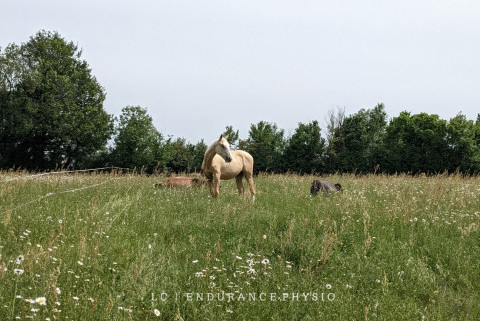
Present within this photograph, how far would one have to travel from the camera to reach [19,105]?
36.2m

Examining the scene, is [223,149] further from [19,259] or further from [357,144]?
[357,144]

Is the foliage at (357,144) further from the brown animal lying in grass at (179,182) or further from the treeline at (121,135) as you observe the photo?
the brown animal lying in grass at (179,182)

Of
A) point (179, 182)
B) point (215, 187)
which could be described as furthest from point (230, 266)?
point (179, 182)

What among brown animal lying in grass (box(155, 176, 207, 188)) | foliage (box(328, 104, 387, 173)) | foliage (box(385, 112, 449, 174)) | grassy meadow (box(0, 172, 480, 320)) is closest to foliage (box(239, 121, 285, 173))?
foliage (box(328, 104, 387, 173))

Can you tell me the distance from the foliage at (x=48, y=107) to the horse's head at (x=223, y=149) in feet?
103

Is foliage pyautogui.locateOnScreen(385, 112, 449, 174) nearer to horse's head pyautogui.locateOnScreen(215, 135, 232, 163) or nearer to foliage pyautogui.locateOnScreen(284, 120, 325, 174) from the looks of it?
foliage pyautogui.locateOnScreen(284, 120, 325, 174)

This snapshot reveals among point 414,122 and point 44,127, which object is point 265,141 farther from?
point 44,127

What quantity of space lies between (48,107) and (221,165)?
106ft

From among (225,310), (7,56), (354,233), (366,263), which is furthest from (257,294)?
(7,56)

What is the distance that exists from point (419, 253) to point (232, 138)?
5594cm

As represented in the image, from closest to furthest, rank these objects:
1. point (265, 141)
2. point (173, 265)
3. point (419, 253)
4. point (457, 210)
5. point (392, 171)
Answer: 1. point (173, 265)
2. point (419, 253)
3. point (457, 210)
4. point (392, 171)
5. point (265, 141)

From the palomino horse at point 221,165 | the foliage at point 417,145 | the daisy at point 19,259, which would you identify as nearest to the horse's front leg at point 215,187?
the palomino horse at point 221,165

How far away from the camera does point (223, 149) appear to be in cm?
1070

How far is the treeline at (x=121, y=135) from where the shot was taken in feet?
122
